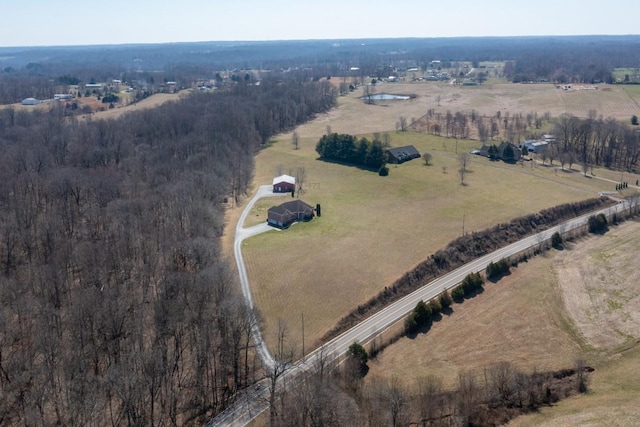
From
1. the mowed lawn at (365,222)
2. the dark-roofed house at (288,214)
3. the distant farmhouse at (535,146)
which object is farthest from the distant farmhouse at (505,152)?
the dark-roofed house at (288,214)

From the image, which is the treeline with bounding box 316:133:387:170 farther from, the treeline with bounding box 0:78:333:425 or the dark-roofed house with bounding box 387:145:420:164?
the treeline with bounding box 0:78:333:425

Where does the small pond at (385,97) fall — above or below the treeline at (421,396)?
above

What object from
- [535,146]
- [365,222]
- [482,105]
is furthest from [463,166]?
[482,105]

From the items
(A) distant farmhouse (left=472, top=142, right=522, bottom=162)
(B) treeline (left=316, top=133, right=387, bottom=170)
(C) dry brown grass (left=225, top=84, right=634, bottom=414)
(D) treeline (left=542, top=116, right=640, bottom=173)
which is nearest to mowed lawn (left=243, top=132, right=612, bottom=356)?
(C) dry brown grass (left=225, top=84, right=634, bottom=414)

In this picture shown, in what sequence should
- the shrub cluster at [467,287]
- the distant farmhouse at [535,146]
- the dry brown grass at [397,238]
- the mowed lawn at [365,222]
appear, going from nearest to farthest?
the dry brown grass at [397,238], the mowed lawn at [365,222], the shrub cluster at [467,287], the distant farmhouse at [535,146]

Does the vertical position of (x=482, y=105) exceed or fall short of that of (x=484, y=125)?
it exceeds it

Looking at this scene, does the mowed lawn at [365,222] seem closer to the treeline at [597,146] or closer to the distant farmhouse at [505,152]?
the distant farmhouse at [505,152]

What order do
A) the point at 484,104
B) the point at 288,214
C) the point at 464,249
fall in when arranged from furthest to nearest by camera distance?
the point at 484,104, the point at 288,214, the point at 464,249

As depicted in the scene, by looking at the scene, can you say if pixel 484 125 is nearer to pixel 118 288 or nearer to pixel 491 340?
pixel 491 340
